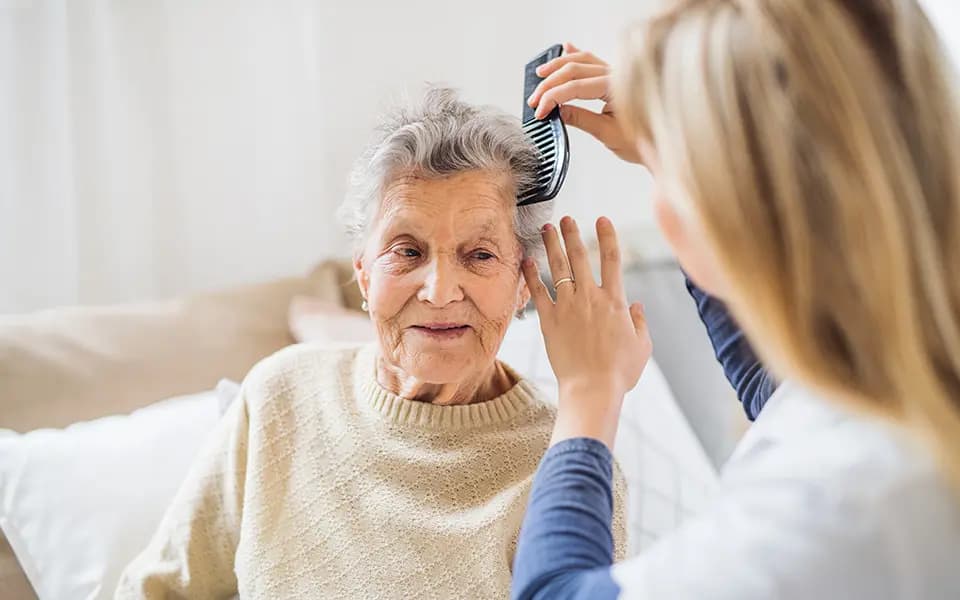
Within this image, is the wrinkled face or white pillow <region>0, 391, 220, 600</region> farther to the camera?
white pillow <region>0, 391, 220, 600</region>

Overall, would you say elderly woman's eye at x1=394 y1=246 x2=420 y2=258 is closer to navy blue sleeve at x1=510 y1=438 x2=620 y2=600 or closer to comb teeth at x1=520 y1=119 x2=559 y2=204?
comb teeth at x1=520 y1=119 x2=559 y2=204

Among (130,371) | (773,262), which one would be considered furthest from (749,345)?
(130,371)

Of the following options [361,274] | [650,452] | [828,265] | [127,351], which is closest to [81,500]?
[127,351]

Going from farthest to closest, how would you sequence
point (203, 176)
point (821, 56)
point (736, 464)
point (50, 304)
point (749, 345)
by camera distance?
point (203, 176) < point (50, 304) < point (749, 345) < point (736, 464) < point (821, 56)

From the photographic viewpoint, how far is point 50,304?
6.93ft

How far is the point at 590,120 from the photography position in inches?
54.4

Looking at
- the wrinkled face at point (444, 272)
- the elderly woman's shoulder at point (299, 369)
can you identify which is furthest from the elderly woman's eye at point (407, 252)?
the elderly woman's shoulder at point (299, 369)

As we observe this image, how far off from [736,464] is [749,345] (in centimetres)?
39

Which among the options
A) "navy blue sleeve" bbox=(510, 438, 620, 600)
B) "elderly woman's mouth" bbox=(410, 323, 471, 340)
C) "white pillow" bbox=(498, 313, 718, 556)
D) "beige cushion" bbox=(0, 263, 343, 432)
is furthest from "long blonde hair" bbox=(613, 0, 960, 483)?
"beige cushion" bbox=(0, 263, 343, 432)

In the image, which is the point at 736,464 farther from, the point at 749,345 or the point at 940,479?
the point at 749,345

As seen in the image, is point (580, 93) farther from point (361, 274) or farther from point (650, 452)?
point (650, 452)

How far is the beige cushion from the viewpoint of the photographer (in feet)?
5.68

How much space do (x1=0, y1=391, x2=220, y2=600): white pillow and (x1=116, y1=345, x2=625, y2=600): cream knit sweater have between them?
0.09 metres

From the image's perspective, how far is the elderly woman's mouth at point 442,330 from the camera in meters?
1.34
